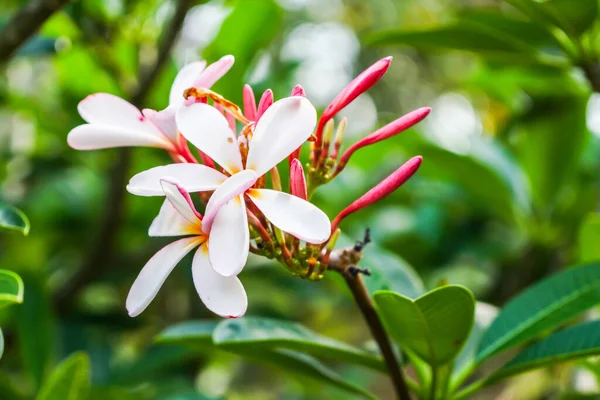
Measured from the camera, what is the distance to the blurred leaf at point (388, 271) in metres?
0.71

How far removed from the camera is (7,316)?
1.20 meters

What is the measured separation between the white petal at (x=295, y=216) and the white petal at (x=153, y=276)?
2.9 inches

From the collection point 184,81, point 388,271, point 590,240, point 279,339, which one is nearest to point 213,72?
point 184,81

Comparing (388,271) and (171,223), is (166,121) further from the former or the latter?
(388,271)

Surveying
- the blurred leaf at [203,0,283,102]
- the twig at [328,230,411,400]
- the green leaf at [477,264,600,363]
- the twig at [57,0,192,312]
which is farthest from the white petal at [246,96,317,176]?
the blurred leaf at [203,0,283,102]

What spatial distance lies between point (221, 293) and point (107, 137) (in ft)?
0.56

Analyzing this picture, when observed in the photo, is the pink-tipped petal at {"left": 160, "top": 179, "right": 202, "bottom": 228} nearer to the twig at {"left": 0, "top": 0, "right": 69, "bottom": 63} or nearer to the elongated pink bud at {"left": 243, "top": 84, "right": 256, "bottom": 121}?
the elongated pink bud at {"left": 243, "top": 84, "right": 256, "bottom": 121}

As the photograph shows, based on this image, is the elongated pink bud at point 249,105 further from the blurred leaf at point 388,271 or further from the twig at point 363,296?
the blurred leaf at point 388,271

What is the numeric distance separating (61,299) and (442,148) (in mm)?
→ 812

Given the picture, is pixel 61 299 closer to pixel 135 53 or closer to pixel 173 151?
pixel 135 53

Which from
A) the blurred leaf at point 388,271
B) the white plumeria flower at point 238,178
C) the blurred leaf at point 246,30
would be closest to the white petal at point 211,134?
the white plumeria flower at point 238,178

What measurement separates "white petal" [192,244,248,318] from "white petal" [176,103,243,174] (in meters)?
0.08

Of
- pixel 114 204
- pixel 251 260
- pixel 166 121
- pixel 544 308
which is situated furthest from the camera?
pixel 251 260

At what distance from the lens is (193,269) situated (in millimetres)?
454
